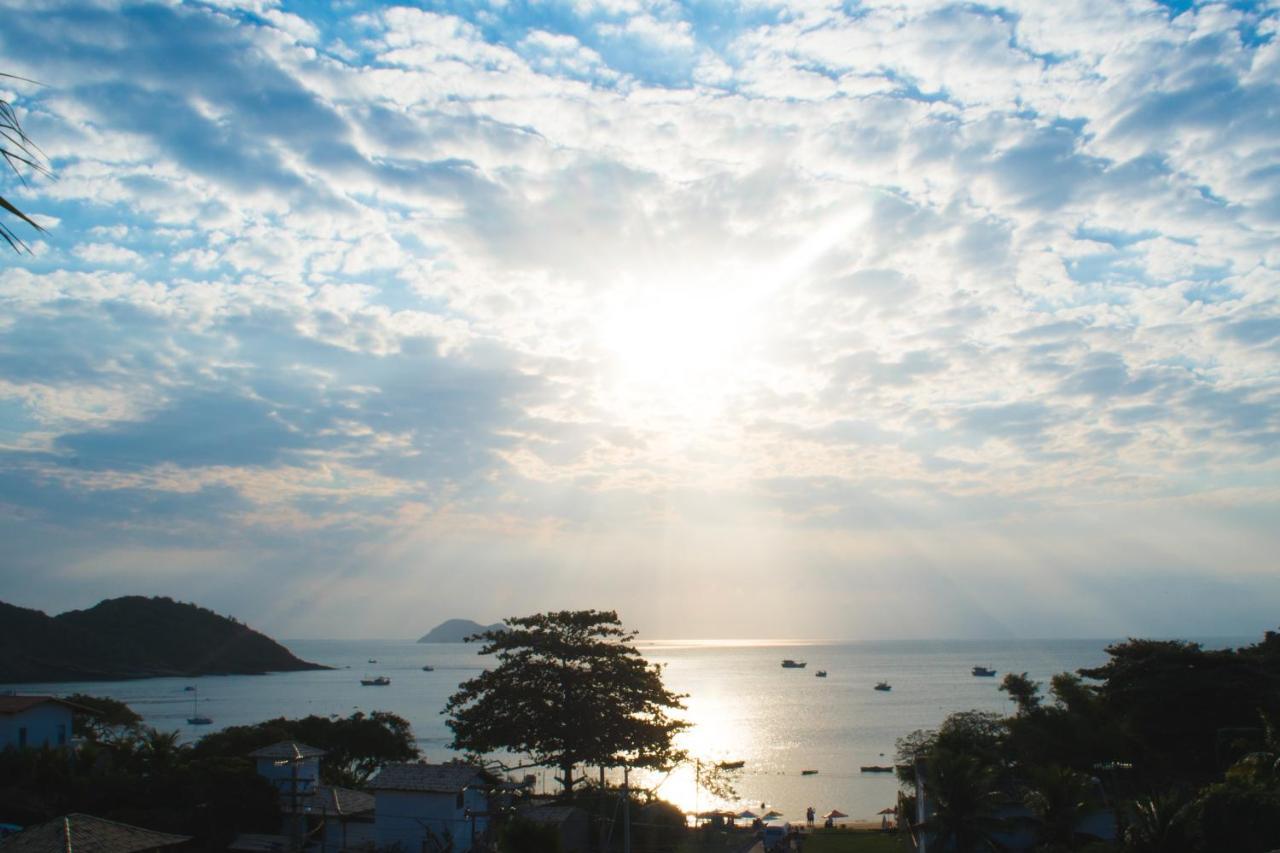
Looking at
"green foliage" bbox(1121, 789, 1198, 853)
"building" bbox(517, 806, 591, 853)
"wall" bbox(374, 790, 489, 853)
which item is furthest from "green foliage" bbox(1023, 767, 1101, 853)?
"wall" bbox(374, 790, 489, 853)

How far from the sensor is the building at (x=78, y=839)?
21.1 metres

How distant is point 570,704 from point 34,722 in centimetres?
2601

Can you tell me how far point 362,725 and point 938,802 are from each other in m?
37.5

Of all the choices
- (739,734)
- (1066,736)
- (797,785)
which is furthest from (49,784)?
(739,734)

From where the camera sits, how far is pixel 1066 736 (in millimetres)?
45938

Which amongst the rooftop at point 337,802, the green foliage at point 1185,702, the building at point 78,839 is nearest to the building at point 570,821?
the rooftop at point 337,802

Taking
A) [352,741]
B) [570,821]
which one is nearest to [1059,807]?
[570,821]

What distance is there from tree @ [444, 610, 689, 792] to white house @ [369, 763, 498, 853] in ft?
18.9

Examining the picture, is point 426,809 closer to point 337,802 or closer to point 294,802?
point 337,802

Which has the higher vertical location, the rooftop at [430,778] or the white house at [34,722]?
the white house at [34,722]

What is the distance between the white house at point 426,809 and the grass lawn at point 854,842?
690 inches

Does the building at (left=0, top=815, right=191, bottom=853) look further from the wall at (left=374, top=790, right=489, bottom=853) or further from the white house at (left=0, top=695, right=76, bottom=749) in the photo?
the white house at (left=0, top=695, right=76, bottom=749)

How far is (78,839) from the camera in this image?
21.5 m

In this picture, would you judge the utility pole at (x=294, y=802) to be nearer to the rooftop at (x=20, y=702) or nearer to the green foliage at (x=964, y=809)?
the rooftop at (x=20, y=702)
